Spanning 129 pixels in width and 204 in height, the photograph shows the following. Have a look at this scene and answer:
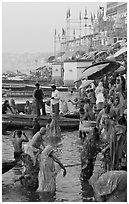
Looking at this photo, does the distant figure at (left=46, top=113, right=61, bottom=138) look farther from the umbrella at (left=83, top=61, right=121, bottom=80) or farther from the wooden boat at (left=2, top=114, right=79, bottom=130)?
the umbrella at (left=83, top=61, right=121, bottom=80)

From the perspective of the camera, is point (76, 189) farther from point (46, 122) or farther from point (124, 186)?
point (46, 122)

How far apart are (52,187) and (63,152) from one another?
4.45m

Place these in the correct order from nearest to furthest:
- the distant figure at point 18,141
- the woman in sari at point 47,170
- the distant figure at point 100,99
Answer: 1. the woman in sari at point 47,170
2. the distant figure at point 18,141
3. the distant figure at point 100,99

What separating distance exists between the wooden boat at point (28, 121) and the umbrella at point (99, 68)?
2456 mm

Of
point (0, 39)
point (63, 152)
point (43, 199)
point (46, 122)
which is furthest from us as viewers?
point (46, 122)

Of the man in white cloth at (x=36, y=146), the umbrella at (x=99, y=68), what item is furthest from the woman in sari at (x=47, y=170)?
the umbrella at (x=99, y=68)

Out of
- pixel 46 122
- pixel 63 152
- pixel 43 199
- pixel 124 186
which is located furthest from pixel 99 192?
pixel 46 122

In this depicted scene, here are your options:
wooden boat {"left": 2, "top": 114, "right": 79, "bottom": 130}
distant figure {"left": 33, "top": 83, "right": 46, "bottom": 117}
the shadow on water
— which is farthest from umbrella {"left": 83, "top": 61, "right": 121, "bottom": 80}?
the shadow on water

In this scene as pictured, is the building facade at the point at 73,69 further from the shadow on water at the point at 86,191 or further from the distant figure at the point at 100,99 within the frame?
the shadow on water at the point at 86,191

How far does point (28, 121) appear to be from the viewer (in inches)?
713

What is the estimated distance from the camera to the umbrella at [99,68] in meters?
15.3

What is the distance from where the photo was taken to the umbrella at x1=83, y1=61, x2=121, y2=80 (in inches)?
604

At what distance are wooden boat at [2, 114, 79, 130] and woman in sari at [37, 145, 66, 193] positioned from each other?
8.81m

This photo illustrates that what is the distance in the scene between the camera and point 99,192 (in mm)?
6762
